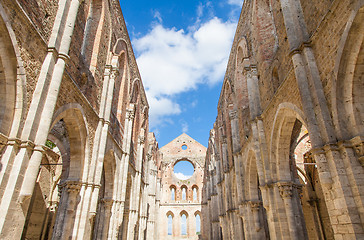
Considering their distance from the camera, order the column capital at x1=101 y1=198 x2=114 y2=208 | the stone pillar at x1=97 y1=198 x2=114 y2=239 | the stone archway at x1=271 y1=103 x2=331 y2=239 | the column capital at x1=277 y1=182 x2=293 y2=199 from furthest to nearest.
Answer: the column capital at x1=101 y1=198 x2=114 y2=208, the stone pillar at x1=97 y1=198 x2=114 y2=239, the column capital at x1=277 y1=182 x2=293 y2=199, the stone archway at x1=271 y1=103 x2=331 y2=239

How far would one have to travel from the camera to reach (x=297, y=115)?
741cm

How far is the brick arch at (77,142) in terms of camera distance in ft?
29.5

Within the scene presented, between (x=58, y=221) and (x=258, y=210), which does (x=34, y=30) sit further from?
(x=258, y=210)

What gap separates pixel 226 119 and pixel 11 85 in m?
A: 14.6

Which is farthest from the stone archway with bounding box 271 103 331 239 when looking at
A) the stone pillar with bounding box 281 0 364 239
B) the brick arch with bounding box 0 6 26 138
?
the brick arch with bounding box 0 6 26 138

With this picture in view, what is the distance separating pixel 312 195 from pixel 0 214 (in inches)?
725

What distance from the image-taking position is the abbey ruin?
210 inches

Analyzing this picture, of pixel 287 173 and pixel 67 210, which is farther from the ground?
pixel 287 173

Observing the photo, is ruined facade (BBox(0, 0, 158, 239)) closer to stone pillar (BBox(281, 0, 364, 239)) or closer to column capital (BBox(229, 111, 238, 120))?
column capital (BBox(229, 111, 238, 120))

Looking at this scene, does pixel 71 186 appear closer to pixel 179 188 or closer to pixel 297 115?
pixel 297 115

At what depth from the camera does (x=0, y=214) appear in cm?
491

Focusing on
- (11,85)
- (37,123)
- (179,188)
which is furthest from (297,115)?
(179,188)

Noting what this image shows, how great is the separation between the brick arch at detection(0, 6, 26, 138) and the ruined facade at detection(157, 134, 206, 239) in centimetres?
2951

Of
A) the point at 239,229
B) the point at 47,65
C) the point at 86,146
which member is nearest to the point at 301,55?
the point at 47,65
